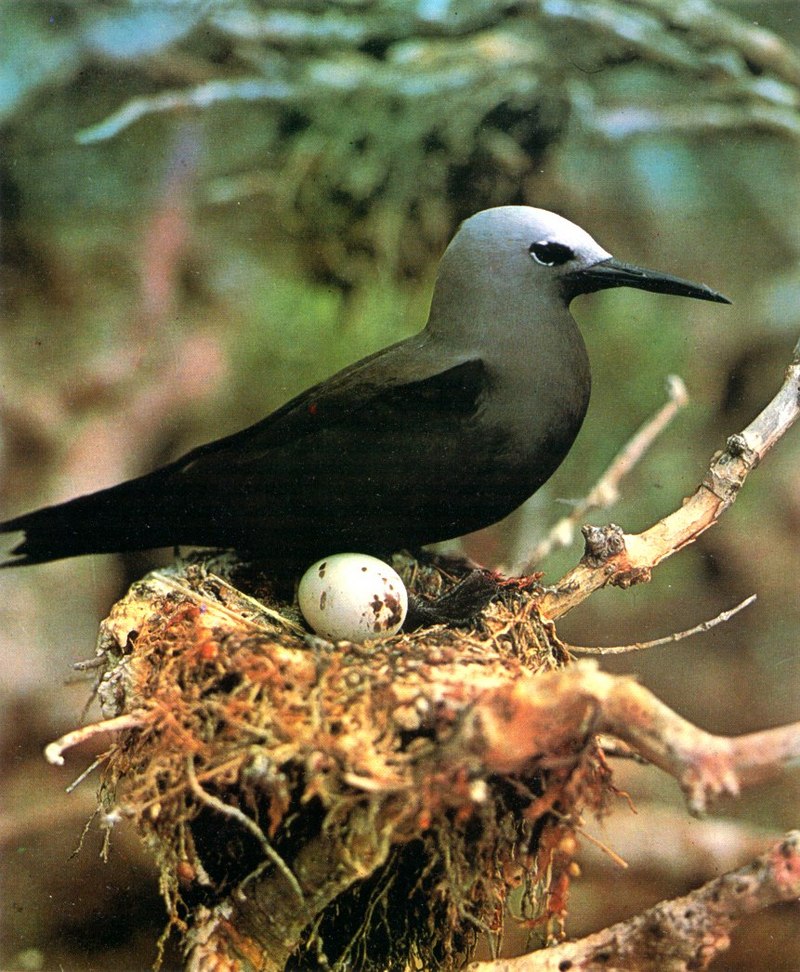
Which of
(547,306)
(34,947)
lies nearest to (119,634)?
(34,947)

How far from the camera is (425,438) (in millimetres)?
1366

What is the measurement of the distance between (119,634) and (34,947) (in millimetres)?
589

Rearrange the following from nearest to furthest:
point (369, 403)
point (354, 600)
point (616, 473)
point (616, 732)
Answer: point (616, 732)
point (354, 600)
point (369, 403)
point (616, 473)

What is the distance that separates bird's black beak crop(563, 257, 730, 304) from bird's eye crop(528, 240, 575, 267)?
3cm

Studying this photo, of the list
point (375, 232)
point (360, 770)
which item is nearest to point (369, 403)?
point (375, 232)

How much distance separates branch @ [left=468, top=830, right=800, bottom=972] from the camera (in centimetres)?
106

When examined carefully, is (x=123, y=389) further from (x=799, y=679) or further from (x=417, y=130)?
(x=799, y=679)

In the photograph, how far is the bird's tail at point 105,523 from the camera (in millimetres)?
1443

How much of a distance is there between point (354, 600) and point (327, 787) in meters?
0.29

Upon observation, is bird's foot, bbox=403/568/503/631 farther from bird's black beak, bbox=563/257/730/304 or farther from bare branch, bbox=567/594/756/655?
bird's black beak, bbox=563/257/730/304

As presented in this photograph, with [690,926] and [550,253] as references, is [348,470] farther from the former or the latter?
[690,926]

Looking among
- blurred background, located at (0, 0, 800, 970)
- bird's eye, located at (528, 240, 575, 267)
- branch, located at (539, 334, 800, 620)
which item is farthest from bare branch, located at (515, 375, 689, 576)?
bird's eye, located at (528, 240, 575, 267)

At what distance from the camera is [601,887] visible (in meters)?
1.59

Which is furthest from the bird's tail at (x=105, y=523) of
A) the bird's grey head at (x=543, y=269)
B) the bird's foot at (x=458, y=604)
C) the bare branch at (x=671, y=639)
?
the bare branch at (x=671, y=639)
